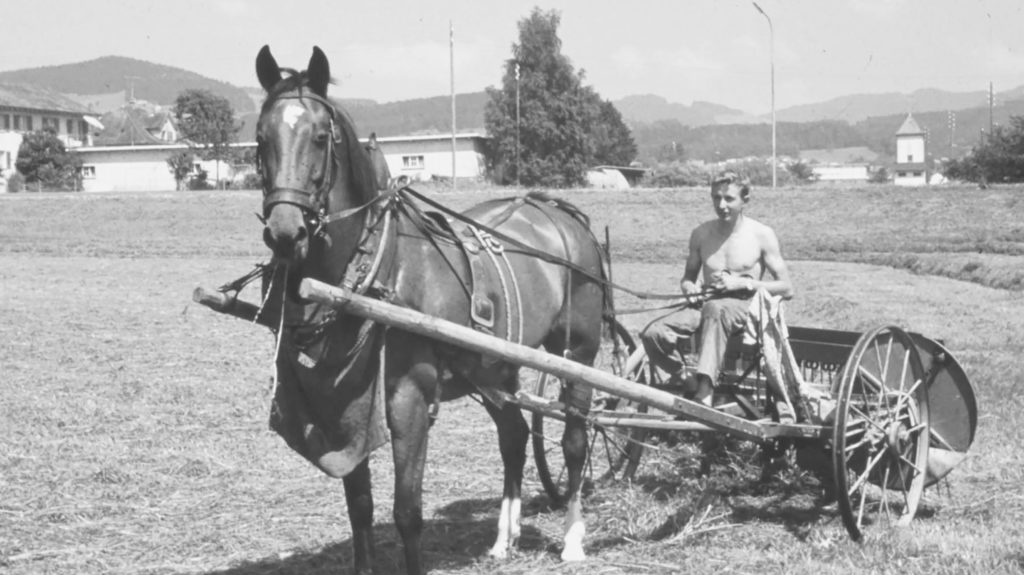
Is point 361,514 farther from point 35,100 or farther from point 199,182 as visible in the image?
point 35,100

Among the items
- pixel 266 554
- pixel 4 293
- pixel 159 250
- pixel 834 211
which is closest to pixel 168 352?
pixel 266 554

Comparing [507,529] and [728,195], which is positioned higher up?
[728,195]

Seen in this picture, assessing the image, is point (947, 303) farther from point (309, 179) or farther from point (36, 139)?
point (36, 139)

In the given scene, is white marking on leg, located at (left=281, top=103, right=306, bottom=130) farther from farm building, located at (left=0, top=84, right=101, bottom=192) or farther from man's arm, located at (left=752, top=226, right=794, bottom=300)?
farm building, located at (left=0, top=84, right=101, bottom=192)

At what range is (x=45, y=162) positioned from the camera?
276 feet

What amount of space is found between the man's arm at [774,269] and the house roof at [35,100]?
102 meters

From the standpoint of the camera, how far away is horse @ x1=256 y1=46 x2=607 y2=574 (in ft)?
18.1

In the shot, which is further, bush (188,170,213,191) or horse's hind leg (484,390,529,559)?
bush (188,170,213,191)

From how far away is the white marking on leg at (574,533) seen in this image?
23.0ft

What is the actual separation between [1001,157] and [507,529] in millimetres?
61835

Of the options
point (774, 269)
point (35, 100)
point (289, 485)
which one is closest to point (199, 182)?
point (35, 100)

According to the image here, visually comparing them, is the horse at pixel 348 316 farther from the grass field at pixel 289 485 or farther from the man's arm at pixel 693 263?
the man's arm at pixel 693 263

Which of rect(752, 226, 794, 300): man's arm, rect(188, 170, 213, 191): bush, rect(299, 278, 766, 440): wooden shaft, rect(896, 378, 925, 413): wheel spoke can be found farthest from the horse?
rect(188, 170, 213, 191): bush

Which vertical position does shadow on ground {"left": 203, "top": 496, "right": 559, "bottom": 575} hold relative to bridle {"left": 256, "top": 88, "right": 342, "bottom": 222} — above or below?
below
